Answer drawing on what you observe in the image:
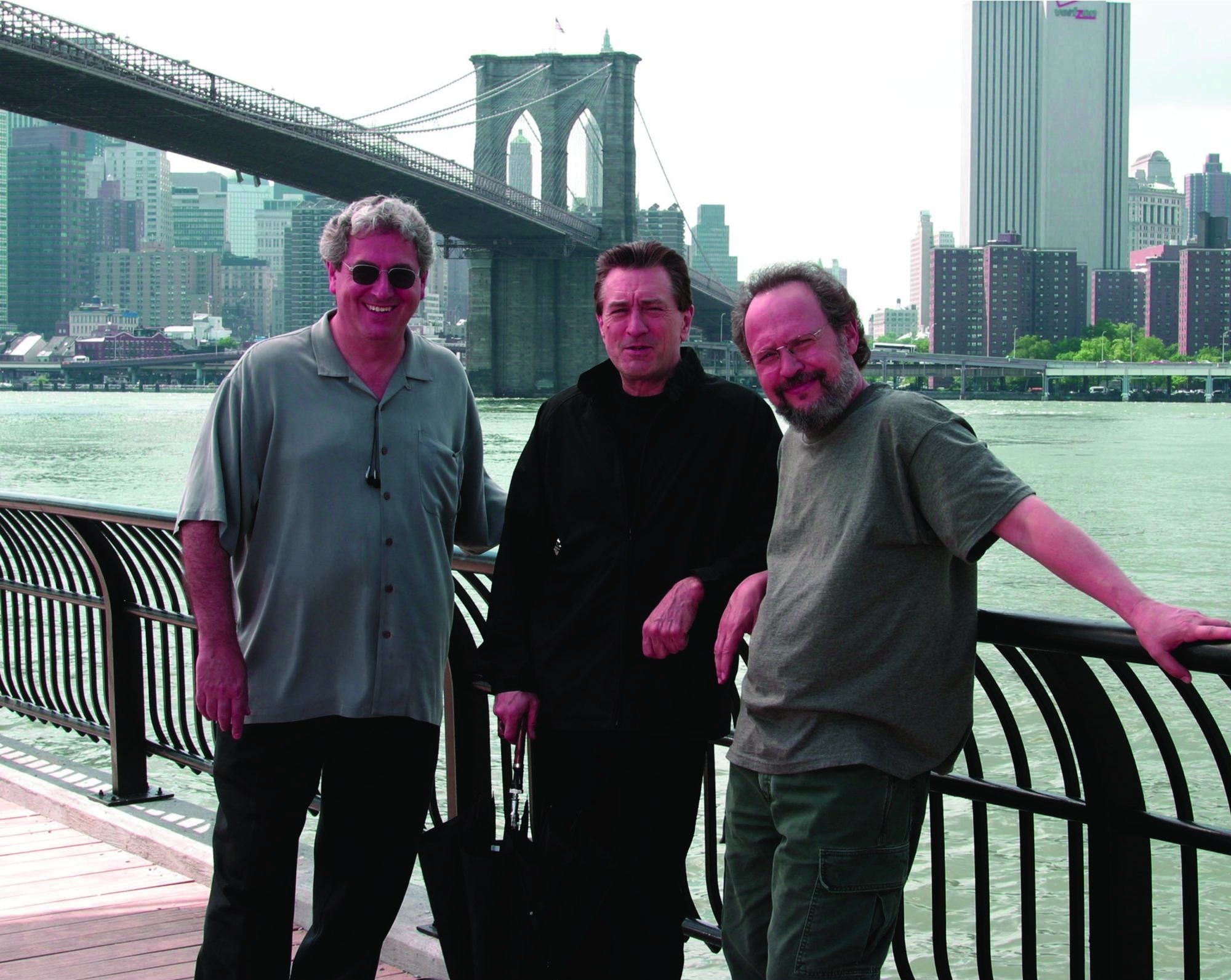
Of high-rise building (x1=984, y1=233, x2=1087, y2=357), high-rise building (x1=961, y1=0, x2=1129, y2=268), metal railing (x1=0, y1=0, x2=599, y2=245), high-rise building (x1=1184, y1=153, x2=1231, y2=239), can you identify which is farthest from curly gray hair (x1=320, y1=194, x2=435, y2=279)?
high-rise building (x1=1184, y1=153, x2=1231, y2=239)

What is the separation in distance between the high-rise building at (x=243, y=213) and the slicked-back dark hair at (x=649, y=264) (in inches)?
5384

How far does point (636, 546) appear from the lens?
192 cm

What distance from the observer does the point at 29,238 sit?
84500 mm

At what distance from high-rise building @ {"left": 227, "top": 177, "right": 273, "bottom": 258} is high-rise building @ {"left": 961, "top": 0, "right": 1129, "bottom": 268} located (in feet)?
230

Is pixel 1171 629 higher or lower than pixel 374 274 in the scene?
lower

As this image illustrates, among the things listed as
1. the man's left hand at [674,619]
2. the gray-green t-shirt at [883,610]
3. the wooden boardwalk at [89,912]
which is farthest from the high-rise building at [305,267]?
the gray-green t-shirt at [883,610]

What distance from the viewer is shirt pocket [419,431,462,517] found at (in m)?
2.07

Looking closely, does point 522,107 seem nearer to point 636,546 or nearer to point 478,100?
point 478,100

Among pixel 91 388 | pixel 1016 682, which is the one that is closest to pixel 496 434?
pixel 1016 682

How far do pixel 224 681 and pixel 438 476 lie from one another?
417 millimetres

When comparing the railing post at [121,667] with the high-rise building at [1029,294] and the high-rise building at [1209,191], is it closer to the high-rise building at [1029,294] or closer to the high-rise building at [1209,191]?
the high-rise building at [1029,294]

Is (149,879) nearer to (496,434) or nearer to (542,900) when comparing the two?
(542,900)

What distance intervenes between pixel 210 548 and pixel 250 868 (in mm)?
454

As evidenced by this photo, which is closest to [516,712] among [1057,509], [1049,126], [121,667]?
[121,667]
